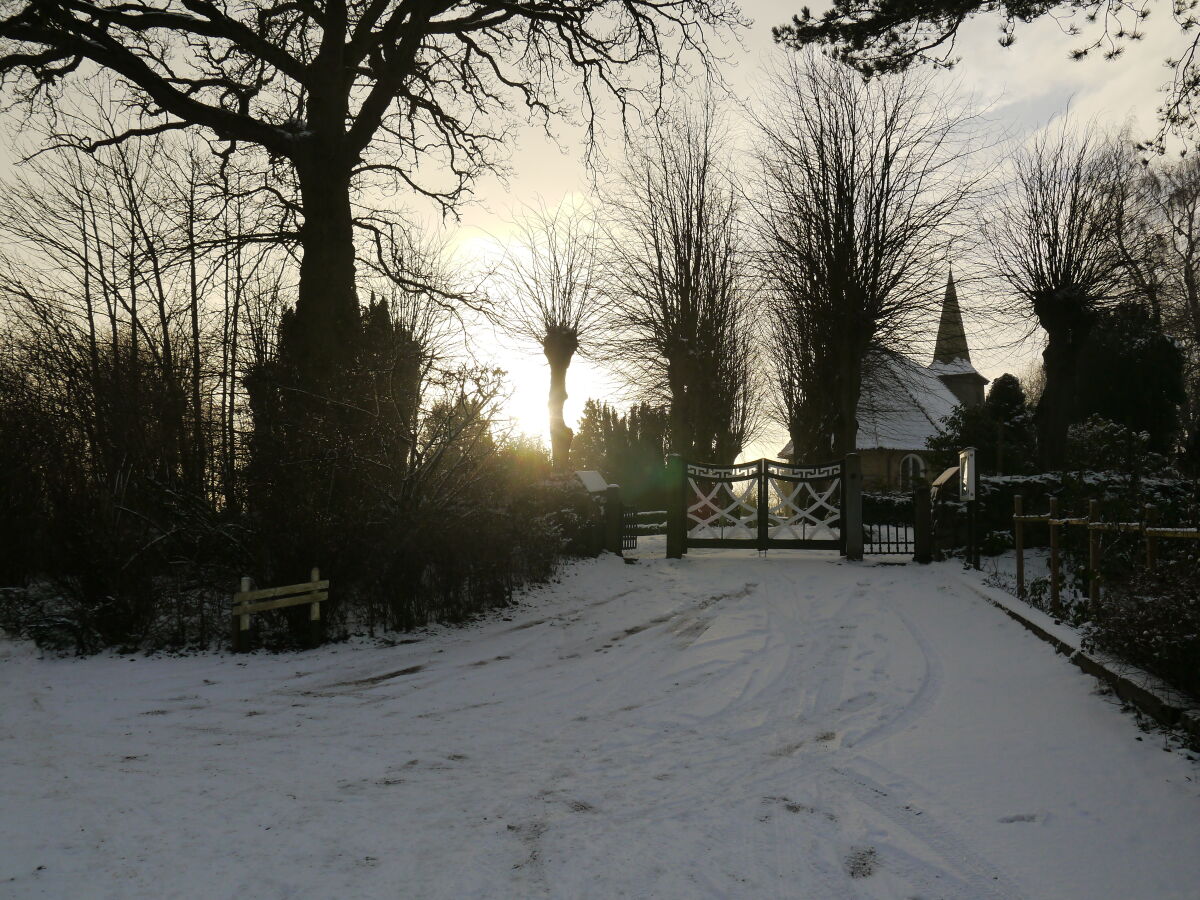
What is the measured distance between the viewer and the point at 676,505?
62.9 ft

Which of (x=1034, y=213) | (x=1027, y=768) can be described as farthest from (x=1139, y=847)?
(x=1034, y=213)

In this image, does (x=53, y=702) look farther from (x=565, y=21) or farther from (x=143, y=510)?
(x=565, y=21)

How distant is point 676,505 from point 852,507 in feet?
12.4

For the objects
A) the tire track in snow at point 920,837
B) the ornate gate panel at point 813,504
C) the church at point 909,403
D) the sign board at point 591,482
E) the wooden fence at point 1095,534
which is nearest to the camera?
the tire track in snow at point 920,837

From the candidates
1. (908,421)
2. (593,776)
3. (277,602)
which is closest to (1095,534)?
(593,776)

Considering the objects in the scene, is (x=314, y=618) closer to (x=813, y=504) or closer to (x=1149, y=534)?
(x=1149, y=534)

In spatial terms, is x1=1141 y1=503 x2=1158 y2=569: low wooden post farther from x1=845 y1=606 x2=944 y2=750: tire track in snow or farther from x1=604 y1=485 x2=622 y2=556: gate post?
x1=604 y1=485 x2=622 y2=556: gate post

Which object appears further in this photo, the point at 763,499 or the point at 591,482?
the point at 591,482

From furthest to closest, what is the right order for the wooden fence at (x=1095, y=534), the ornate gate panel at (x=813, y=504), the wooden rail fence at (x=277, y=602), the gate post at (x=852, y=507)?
the ornate gate panel at (x=813, y=504), the gate post at (x=852, y=507), the wooden rail fence at (x=277, y=602), the wooden fence at (x=1095, y=534)

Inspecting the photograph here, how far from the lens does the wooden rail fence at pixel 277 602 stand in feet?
29.5

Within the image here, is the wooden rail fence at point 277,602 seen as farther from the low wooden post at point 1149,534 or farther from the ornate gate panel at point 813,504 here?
the ornate gate panel at point 813,504

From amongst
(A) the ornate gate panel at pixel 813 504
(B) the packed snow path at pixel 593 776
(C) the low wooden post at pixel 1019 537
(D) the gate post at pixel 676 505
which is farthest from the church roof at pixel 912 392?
(B) the packed snow path at pixel 593 776

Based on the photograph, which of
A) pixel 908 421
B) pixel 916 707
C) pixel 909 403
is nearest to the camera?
pixel 916 707

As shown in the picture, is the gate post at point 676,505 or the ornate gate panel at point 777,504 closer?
the ornate gate panel at point 777,504
